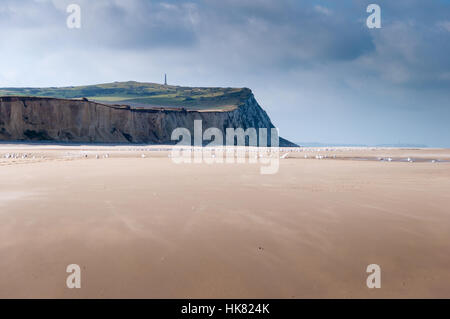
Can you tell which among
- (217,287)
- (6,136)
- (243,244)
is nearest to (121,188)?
(243,244)

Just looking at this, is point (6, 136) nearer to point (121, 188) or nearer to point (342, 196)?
point (121, 188)

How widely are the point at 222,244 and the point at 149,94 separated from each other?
101 meters

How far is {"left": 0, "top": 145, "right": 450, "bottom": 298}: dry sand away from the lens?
2.46 metres

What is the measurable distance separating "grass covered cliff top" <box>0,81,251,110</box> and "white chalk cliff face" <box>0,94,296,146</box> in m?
22.5

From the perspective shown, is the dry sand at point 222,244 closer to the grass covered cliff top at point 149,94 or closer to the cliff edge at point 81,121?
the cliff edge at point 81,121

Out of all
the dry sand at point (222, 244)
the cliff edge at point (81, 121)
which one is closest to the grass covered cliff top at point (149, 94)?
the cliff edge at point (81, 121)

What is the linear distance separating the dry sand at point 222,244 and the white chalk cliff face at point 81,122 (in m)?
35.3

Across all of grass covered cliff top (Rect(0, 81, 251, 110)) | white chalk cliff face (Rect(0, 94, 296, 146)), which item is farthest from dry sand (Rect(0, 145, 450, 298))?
grass covered cliff top (Rect(0, 81, 251, 110))

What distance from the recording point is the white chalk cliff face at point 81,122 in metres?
34.5

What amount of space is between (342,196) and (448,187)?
3.62 m

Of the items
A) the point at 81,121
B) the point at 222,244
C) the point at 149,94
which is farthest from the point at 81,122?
the point at 149,94

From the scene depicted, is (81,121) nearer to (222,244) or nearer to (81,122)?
(81,122)
